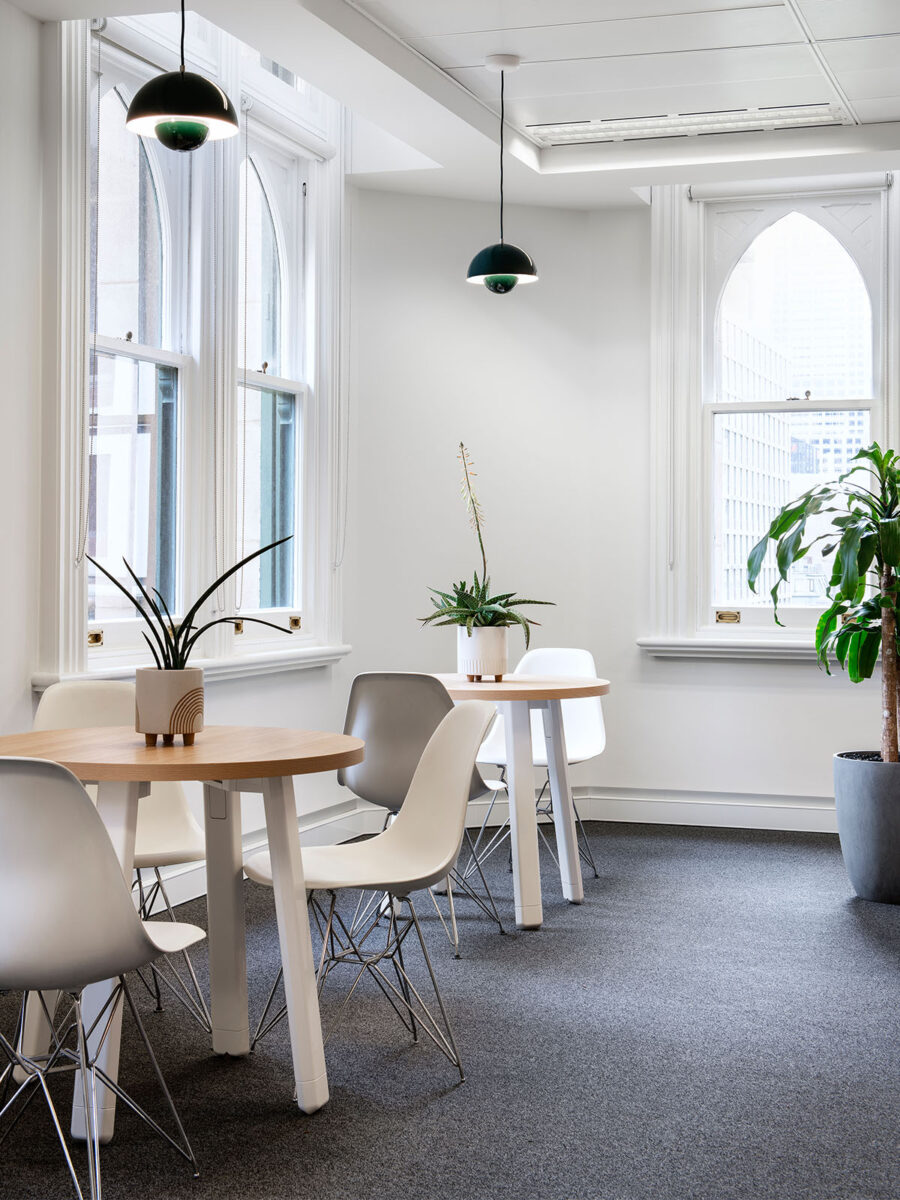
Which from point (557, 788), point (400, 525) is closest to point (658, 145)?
point (400, 525)

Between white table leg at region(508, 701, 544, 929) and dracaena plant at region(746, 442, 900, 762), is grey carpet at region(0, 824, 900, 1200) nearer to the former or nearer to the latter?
white table leg at region(508, 701, 544, 929)

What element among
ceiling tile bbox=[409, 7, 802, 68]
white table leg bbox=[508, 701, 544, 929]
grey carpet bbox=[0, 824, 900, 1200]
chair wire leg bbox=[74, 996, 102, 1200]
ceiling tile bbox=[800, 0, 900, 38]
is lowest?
grey carpet bbox=[0, 824, 900, 1200]

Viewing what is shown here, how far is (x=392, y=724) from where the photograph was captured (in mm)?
4086

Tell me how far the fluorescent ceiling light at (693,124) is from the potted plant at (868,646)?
1421mm

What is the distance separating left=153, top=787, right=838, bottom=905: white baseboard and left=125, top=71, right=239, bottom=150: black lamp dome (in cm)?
338

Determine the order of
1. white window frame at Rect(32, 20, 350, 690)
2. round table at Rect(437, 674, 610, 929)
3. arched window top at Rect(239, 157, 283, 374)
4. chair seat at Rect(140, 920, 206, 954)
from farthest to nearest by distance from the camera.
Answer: arched window top at Rect(239, 157, 283, 374) → round table at Rect(437, 674, 610, 929) → white window frame at Rect(32, 20, 350, 690) → chair seat at Rect(140, 920, 206, 954)

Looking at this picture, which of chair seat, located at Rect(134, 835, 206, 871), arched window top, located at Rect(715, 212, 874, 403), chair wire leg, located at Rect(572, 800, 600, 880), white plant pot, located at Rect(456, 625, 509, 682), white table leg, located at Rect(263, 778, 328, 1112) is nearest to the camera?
white table leg, located at Rect(263, 778, 328, 1112)

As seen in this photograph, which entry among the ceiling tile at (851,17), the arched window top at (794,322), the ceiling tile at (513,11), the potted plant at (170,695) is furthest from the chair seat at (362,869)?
the arched window top at (794,322)

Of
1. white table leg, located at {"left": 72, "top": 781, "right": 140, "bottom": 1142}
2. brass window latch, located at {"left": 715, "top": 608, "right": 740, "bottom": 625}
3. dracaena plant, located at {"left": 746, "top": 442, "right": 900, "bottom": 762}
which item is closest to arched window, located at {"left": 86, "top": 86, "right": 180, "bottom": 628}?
white table leg, located at {"left": 72, "top": 781, "right": 140, "bottom": 1142}

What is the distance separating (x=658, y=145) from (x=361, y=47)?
178 centimetres

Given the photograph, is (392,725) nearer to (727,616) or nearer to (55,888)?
(55,888)

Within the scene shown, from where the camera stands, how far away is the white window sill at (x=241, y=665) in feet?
13.3

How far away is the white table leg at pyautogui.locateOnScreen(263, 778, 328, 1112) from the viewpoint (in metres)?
2.85

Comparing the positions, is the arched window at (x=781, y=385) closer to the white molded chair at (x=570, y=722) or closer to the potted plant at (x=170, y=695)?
the white molded chair at (x=570, y=722)
